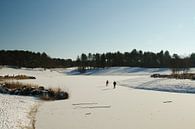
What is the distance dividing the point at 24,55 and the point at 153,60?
65839 millimetres

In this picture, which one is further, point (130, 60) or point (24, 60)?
point (130, 60)

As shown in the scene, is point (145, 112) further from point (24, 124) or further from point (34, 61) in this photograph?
point (34, 61)

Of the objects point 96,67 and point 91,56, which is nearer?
point 96,67

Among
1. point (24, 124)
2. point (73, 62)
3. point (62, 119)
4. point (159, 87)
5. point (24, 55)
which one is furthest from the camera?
point (73, 62)

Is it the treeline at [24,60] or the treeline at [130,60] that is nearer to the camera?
the treeline at [130,60]

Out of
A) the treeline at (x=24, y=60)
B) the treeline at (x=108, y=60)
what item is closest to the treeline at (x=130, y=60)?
the treeline at (x=108, y=60)

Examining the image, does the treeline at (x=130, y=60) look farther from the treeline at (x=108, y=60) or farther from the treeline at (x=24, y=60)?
the treeline at (x=24, y=60)

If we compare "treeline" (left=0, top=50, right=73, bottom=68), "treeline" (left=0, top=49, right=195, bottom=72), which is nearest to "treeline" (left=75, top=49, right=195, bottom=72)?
"treeline" (left=0, top=49, right=195, bottom=72)

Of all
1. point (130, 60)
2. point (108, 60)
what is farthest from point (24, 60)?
point (130, 60)

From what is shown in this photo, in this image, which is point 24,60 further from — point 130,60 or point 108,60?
point 130,60

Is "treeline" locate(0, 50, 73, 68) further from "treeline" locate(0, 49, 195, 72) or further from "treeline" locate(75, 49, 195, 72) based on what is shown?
"treeline" locate(75, 49, 195, 72)

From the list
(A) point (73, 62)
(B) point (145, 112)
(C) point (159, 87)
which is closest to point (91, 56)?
(A) point (73, 62)

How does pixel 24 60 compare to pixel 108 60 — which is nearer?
pixel 24 60

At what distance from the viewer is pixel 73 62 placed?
170125mm
